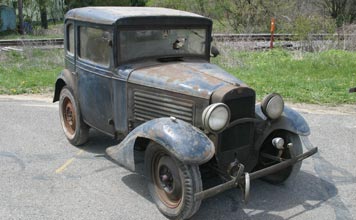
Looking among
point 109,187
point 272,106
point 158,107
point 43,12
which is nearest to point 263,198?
point 272,106

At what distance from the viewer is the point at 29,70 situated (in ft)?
37.5

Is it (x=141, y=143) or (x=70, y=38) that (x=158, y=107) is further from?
(x=70, y=38)

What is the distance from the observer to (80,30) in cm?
539

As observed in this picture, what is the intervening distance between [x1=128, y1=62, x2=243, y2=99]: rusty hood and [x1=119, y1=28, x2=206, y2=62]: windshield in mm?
226

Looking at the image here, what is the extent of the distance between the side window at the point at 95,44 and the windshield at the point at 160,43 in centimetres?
20

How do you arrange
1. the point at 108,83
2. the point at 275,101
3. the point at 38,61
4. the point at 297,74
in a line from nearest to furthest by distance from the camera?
the point at 275,101 < the point at 108,83 < the point at 297,74 < the point at 38,61

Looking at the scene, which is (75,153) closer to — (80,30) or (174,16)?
(80,30)

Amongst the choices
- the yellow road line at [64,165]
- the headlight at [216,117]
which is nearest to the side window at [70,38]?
the yellow road line at [64,165]

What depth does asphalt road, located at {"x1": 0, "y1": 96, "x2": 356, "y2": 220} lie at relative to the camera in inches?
160

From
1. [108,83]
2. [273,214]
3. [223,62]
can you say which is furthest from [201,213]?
[223,62]

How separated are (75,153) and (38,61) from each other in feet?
25.8

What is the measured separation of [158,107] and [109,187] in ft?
3.22

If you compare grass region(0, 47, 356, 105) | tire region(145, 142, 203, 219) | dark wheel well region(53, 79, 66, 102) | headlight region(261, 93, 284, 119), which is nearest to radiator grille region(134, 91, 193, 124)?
tire region(145, 142, 203, 219)

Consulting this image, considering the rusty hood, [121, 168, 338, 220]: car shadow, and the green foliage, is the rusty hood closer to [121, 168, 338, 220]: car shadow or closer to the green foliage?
[121, 168, 338, 220]: car shadow
